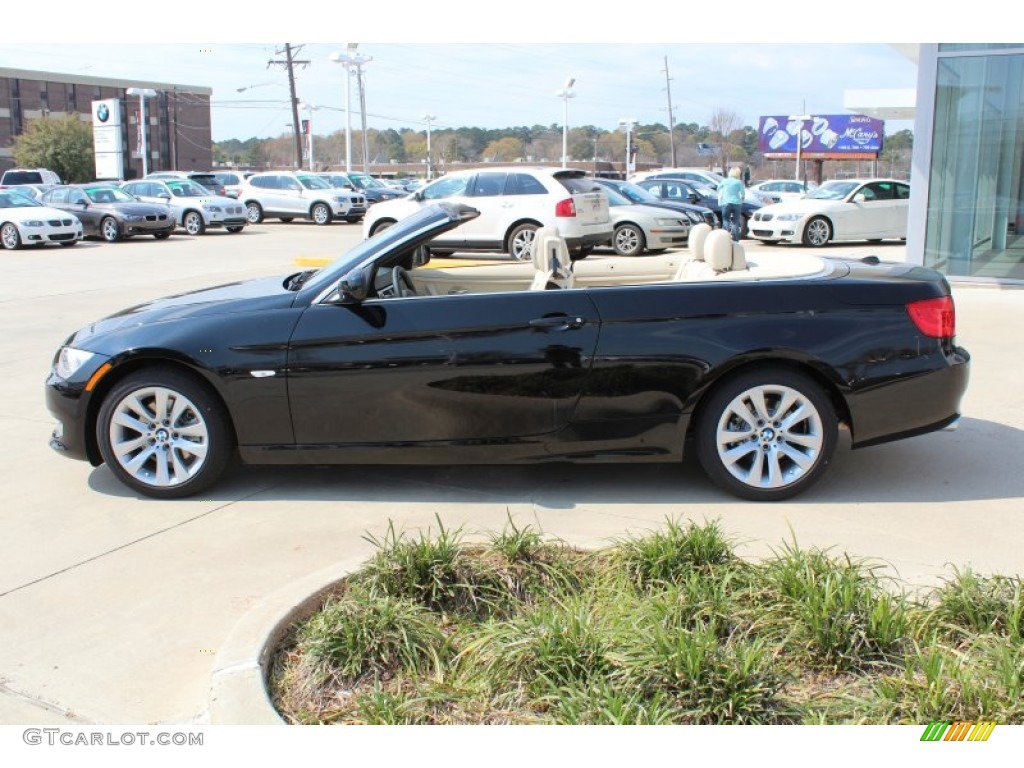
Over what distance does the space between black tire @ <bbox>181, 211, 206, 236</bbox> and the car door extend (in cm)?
2368

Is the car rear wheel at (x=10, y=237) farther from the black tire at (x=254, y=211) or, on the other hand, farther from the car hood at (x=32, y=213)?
the black tire at (x=254, y=211)

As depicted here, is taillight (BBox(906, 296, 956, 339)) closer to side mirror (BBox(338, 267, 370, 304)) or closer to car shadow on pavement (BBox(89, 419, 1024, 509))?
car shadow on pavement (BBox(89, 419, 1024, 509))

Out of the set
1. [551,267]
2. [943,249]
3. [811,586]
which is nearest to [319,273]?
[551,267]

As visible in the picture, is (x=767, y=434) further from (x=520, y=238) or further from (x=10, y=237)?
(x=10, y=237)

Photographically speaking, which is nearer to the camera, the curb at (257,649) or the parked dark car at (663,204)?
the curb at (257,649)

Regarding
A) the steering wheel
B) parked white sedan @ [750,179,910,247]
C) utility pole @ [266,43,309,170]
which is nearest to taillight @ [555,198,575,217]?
parked white sedan @ [750,179,910,247]

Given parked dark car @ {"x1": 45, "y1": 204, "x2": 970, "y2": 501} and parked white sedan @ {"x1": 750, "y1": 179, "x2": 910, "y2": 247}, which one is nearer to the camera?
parked dark car @ {"x1": 45, "y1": 204, "x2": 970, "y2": 501}

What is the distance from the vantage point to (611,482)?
5.68m

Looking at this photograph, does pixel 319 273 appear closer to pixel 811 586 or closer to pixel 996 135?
pixel 811 586

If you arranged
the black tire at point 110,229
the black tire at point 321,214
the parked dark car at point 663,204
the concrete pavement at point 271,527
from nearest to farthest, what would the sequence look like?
the concrete pavement at point 271,527 < the parked dark car at point 663,204 < the black tire at point 110,229 < the black tire at point 321,214

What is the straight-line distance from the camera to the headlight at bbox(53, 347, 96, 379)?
5465mm

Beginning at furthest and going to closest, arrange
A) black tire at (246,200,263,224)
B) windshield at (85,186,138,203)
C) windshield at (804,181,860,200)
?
black tire at (246,200,263,224)
windshield at (85,186,138,203)
windshield at (804,181,860,200)

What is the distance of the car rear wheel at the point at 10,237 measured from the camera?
22547mm

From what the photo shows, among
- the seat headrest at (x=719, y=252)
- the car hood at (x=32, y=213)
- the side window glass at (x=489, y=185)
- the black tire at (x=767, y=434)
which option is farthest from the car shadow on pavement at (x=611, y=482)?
the car hood at (x=32, y=213)
